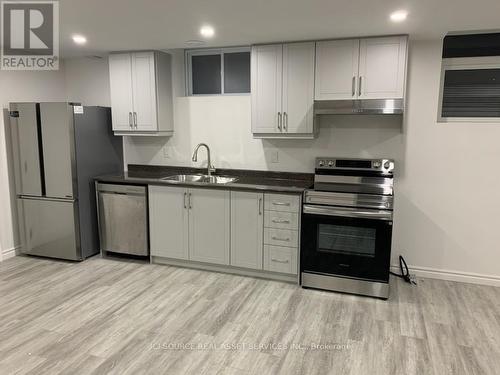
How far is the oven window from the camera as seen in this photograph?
126 inches

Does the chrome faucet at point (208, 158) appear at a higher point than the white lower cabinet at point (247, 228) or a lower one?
higher

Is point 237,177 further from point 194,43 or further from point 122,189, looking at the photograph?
point 194,43

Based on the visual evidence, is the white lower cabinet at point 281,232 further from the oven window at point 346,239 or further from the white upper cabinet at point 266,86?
the white upper cabinet at point 266,86

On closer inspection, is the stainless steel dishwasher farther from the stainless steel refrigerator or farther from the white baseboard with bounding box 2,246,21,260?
the white baseboard with bounding box 2,246,21,260

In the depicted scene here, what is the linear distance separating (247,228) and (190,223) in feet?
2.02

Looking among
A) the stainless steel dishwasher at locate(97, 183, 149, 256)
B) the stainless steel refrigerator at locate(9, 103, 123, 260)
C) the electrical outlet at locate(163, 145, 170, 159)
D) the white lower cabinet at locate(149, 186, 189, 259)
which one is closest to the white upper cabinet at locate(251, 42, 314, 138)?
the white lower cabinet at locate(149, 186, 189, 259)

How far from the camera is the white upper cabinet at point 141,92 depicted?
4051mm

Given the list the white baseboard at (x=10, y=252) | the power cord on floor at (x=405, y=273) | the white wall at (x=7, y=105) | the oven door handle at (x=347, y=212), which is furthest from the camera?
the white baseboard at (x=10, y=252)

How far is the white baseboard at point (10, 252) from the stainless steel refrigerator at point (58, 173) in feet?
0.40

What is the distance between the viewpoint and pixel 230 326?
2826mm

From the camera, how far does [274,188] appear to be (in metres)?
3.45

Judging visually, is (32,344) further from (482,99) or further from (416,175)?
(482,99)

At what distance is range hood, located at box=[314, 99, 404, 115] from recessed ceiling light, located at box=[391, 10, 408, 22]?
67 cm

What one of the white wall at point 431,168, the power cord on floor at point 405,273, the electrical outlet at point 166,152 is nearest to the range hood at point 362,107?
the white wall at point 431,168
